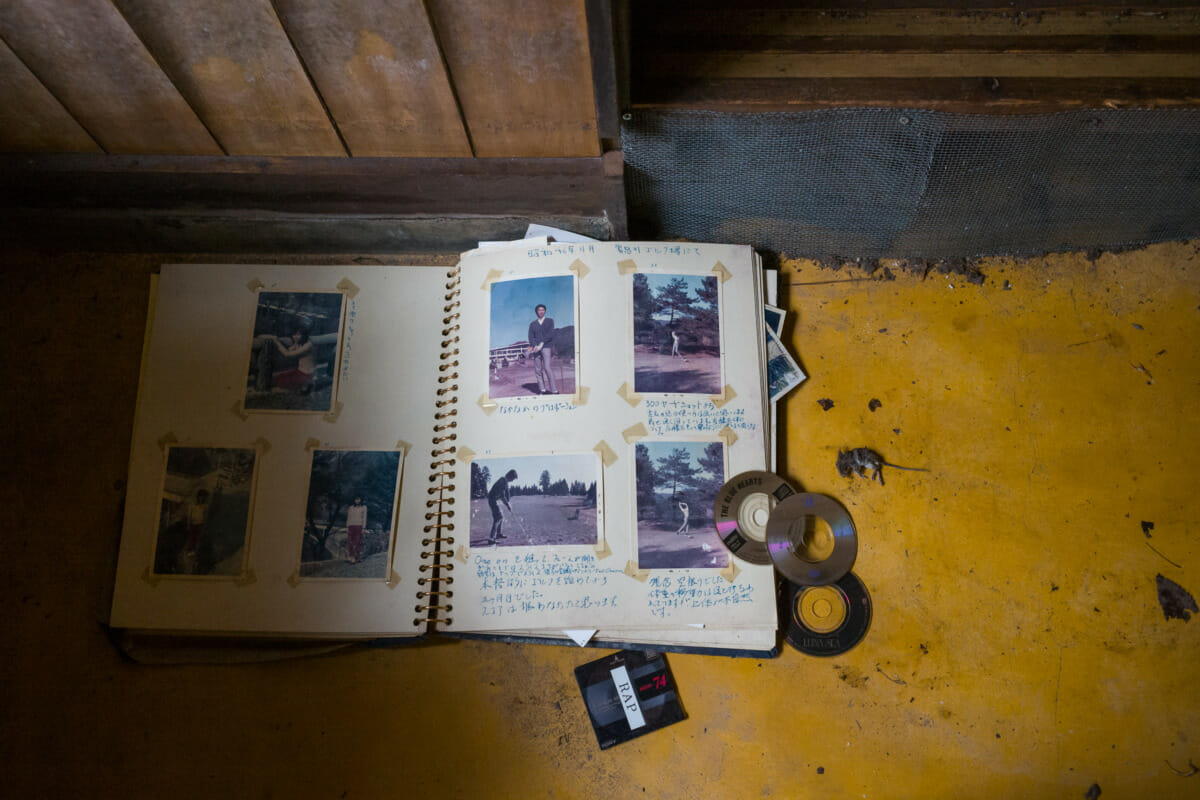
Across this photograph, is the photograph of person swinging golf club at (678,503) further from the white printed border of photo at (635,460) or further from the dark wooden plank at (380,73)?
the dark wooden plank at (380,73)

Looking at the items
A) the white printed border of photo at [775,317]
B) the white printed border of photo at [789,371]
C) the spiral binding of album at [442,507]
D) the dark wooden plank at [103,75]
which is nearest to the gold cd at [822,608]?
the white printed border of photo at [789,371]

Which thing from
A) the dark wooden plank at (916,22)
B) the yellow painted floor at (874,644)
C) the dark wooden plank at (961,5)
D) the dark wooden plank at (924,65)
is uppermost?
the dark wooden plank at (961,5)

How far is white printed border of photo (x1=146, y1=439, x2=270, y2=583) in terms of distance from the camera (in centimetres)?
108

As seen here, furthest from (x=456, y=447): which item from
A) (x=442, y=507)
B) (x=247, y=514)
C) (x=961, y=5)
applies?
(x=961, y=5)

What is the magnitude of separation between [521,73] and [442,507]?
64 cm

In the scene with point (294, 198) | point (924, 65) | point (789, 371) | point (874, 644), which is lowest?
point (874, 644)

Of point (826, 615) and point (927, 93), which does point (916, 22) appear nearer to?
point (927, 93)

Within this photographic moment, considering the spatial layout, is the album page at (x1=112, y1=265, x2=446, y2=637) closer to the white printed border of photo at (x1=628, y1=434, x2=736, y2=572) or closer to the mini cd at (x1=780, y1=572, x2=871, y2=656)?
the white printed border of photo at (x1=628, y1=434, x2=736, y2=572)

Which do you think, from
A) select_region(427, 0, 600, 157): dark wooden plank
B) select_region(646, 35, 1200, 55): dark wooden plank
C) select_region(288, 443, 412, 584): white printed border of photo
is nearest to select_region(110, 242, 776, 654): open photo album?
select_region(288, 443, 412, 584): white printed border of photo

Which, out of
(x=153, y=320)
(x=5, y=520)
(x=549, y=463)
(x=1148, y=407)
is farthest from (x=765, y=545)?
(x=5, y=520)

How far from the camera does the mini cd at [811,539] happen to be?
106 cm

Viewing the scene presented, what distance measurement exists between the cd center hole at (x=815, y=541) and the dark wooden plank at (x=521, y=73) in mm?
675

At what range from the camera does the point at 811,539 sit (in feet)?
3.64

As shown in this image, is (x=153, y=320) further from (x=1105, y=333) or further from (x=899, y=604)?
(x=1105, y=333)
